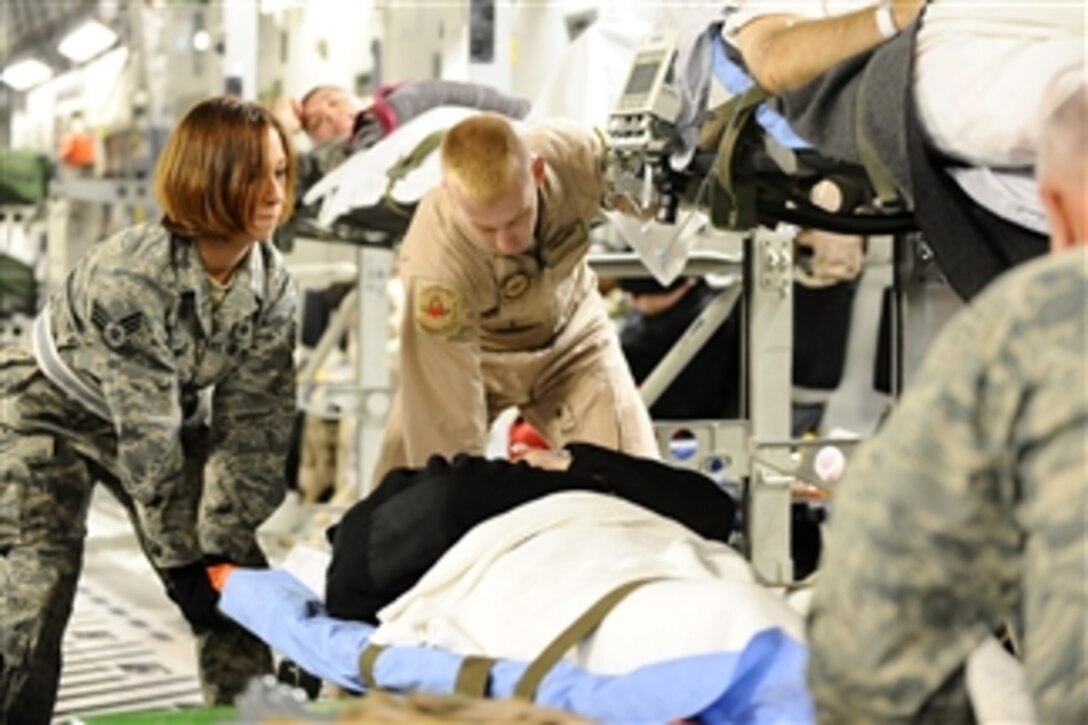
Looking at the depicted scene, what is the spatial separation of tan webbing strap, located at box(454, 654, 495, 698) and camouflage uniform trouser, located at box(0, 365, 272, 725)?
147 cm

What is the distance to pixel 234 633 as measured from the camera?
365 centimetres

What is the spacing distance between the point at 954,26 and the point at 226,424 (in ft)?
6.35

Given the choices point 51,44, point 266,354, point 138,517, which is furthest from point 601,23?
point 51,44

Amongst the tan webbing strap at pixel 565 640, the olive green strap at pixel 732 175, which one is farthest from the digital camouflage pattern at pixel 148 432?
the tan webbing strap at pixel 565 640

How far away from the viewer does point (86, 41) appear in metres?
7.73

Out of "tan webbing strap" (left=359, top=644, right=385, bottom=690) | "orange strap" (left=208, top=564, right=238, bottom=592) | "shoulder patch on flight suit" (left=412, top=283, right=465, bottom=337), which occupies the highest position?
"shoulder patch on flight suit" (left=412, top=283, right=465, bottom=337)

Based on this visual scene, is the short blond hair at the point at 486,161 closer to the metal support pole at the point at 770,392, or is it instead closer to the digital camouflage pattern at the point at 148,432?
the digital camouflage pattern at the point at 148,432

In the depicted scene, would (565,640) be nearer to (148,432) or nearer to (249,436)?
(148,432)

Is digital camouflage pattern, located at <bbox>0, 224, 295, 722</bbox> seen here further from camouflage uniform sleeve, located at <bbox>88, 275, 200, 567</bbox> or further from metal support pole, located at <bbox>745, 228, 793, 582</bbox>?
metal support pole, located at <bbox>745, 228, 793, 582</bbox>

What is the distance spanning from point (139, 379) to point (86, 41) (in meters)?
4.77

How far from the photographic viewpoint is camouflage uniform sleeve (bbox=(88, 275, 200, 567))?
3342 millimetres

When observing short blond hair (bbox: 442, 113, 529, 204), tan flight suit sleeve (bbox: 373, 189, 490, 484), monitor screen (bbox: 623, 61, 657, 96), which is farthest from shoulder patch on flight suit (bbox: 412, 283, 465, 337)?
monitor screen (bbox: 623, 61, 657, 96)

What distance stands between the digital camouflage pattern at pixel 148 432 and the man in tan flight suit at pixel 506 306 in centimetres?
35

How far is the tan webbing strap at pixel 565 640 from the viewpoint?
2.13 metres
